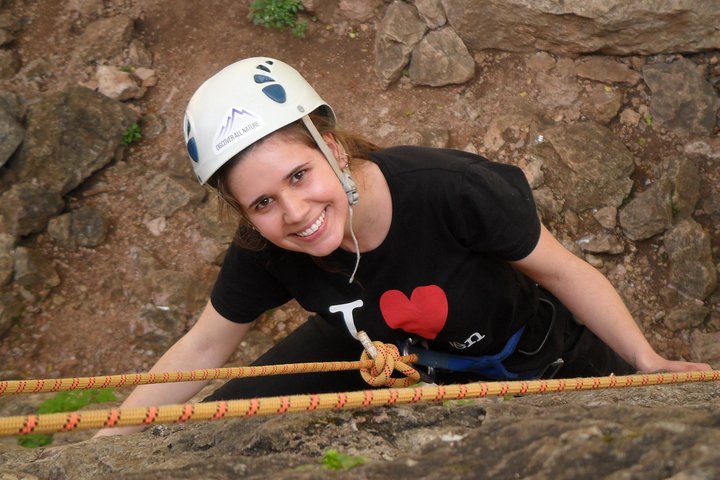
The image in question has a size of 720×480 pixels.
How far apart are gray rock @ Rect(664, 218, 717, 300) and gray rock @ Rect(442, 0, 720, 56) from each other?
1444 mm

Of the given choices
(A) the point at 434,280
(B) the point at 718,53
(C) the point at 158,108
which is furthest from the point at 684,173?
(C) the point at 158,108

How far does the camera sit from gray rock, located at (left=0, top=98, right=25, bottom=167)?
520 centimetres

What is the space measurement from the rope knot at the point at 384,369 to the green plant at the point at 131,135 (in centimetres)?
405

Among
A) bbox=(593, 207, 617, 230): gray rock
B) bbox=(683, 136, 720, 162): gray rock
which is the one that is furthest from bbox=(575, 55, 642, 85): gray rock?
bbox=(593, 207, 617, 230): gray rock

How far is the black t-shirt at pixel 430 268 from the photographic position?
2.45 m

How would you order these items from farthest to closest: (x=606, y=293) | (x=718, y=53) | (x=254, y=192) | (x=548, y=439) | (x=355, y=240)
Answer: (x=718, y=53) → (x=606, y=293) → (x=355, y=240) → (x=254, y=192) → (x=548, y=439)

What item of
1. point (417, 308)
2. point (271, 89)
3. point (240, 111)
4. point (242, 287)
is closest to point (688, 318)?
point (417, 308)

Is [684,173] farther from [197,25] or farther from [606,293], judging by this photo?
[197,25]

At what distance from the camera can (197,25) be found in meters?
6.23

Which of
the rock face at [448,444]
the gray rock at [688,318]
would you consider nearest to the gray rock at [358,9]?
the gray rock at [688,318]

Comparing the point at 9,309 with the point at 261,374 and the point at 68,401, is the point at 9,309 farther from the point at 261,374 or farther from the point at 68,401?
the point at 261,374

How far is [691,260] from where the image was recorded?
488 cm

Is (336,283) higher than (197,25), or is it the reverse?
(336,283)

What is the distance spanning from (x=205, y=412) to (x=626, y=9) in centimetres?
471
